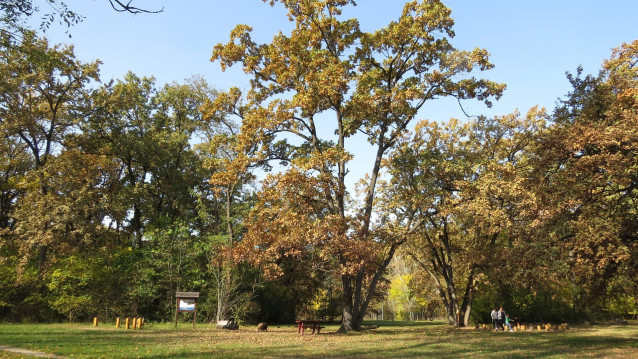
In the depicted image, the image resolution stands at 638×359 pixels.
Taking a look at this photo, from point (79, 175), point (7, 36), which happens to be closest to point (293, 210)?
point (7, 36)

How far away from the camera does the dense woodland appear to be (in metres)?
13.2

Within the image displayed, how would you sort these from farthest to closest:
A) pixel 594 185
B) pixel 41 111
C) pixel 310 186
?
pixel 41 111 → pixel 310 186 → pixel 594 185

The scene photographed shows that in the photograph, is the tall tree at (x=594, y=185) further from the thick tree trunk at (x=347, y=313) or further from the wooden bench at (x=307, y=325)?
the wooden bench at (x=307, y=325)

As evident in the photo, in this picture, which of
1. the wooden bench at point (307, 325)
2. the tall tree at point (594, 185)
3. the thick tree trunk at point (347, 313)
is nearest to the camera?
the tall tree at point (594, 185)

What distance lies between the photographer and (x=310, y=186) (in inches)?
675

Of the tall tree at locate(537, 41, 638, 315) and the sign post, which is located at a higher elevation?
the tall tree at locate(537, 41, 638, 315)

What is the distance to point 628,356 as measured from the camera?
10875mm

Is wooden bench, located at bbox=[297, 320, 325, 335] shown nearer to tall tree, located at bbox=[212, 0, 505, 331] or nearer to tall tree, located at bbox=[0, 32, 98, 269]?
tall tree, located at bbox=[212, 0, 505, 331]

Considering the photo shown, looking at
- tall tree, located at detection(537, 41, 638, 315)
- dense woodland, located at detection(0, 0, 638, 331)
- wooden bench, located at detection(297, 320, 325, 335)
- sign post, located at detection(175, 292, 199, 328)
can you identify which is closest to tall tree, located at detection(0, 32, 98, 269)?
dense woodland, located at detection(0, 0, 638, 331)

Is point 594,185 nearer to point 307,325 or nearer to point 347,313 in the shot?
point 347,313

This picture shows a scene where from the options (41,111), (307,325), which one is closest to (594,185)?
(307,325)

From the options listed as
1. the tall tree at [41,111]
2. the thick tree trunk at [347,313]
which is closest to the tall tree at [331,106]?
the thick tree trunk at [347,313]

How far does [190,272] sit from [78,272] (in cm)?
631

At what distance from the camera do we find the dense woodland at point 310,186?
1320 centimetres
